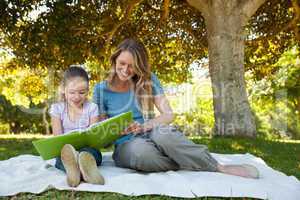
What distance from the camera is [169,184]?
281cm

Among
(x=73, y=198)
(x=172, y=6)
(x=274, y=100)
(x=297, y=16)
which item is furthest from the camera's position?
(x=274, y=100)

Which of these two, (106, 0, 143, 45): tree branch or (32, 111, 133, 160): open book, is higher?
(106, 0, 143, 45): tree branch

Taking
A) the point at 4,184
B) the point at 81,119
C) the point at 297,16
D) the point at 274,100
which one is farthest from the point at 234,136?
the point at 274,100

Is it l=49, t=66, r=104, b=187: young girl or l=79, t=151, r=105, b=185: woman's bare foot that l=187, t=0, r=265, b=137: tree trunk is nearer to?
l=49, t=66, r=104, b=187: young girl

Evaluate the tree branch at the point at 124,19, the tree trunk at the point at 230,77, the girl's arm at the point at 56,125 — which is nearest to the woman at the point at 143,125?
the girl's arm at the point at 56,125

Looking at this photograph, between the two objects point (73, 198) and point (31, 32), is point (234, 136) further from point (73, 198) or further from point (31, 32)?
point (73, 198)

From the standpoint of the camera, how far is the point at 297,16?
27.0ft

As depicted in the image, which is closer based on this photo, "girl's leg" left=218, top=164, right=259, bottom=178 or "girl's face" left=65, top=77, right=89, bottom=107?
"girl's leg" left=218, top=164, right=259, bottom=178

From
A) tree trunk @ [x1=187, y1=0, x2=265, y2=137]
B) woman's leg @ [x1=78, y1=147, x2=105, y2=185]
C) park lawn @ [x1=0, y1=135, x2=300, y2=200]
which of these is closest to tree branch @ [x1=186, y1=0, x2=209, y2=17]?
tree trunk @ [x1=187, y1=0, x2=265, y2=137]

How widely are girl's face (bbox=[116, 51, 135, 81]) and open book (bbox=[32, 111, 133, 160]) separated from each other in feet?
1.54

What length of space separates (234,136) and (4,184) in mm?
4787

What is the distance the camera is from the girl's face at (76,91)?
3.26 m

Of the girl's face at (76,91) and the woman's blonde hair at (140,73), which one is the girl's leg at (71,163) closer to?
the girl's face at (76,91)

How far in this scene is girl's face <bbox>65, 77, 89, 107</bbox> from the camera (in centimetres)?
326
